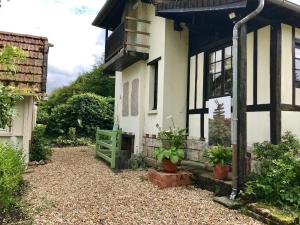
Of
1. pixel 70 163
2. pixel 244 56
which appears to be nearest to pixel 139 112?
pixel 70 163

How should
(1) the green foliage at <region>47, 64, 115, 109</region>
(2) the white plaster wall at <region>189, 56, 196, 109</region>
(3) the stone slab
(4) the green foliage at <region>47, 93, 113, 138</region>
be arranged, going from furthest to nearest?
(1) the green foliage at <region>47, 64, 115, 109</region> < (4) the green foliage at <region>47, 93, 113, 138</region> < (2) the white plaster wall at <region>189, 56, 196, 109</region> < (3) the stone slab

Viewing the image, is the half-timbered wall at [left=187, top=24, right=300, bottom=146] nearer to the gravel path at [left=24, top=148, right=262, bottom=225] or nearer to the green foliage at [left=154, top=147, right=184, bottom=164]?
the green foliage at [left=154, top=147, right=184, bottom=164]

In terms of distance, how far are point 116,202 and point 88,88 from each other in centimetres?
2099

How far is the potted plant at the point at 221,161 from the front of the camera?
6684mm

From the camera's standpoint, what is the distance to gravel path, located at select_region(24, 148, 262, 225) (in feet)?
16.5

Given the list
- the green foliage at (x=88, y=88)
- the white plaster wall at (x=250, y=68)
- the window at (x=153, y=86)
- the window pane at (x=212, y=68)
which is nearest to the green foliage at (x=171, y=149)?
the white plaster wall at (x=250, y=68)

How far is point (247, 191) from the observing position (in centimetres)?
560

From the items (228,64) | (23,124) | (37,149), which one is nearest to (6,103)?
(23,124)

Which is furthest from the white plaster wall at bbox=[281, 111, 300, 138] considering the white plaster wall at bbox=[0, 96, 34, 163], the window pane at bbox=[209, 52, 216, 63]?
the white plaster wall at bbox=[0, 96, 34, 163]

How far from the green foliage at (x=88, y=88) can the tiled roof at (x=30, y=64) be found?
14.9 m

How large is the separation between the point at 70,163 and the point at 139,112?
2.90 m

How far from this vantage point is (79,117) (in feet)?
60.3

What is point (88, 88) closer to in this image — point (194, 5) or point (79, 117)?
point (79, 117)

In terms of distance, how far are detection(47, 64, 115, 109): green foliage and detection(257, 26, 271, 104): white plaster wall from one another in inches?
742
